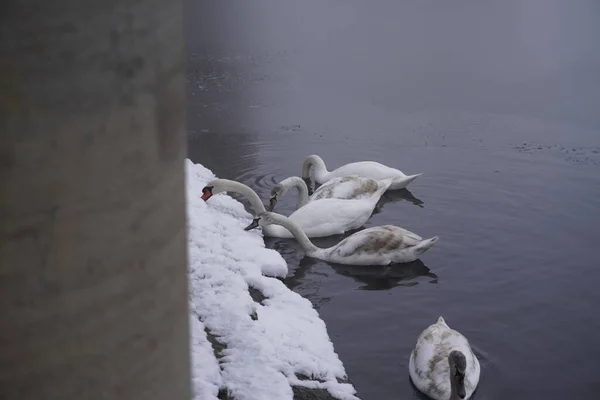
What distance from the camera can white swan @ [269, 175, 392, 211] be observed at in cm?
1216

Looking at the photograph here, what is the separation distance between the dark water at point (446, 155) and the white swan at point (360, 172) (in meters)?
0.30

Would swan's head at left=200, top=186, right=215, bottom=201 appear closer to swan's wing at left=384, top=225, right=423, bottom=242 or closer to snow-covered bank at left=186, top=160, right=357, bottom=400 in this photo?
snow-covered bank at left=186, top=160, right=357, bottom=400

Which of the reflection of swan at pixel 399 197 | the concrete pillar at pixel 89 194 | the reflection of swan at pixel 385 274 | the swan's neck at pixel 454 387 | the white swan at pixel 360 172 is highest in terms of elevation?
the concrete pillar at pixel 89 194

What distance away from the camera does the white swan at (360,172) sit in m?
12.9

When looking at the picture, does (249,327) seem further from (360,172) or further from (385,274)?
(360,172)

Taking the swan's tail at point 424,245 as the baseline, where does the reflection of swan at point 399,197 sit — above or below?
below

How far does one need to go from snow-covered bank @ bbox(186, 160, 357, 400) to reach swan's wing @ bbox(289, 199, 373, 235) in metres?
1.09

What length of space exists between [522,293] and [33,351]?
8700mm

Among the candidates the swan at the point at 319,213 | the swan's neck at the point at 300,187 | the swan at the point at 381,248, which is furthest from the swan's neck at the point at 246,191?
the swan at the point at 381,248

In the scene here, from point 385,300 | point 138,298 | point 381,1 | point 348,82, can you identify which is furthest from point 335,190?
point 381,1

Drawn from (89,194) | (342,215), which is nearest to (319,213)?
(342,215)

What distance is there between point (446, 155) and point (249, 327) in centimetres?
876

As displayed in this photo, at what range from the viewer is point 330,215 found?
1152 centimetres

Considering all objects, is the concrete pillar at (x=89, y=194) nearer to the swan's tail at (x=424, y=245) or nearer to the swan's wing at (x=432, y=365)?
the swan's wing at (x=432, y=365)
